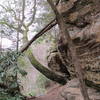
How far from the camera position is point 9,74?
5398mm

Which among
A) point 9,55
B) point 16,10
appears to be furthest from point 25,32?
point 9,55

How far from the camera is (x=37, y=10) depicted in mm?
8969

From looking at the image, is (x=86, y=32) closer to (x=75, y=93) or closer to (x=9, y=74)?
(x=75, y=93)

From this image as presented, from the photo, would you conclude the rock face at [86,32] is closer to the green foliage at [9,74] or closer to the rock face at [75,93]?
the rock face at [75,93]

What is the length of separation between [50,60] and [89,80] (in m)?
2.96

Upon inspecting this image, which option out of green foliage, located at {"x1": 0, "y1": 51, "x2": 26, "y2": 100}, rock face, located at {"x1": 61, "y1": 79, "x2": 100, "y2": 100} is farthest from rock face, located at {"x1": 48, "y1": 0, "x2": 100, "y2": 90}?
green foliage, located at {"x1": 0, "y1": 51, "x2": 26, "y2": 100}

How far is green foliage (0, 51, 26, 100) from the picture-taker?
5367mm

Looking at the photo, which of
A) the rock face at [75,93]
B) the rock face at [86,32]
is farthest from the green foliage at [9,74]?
the rock face at [86,32]

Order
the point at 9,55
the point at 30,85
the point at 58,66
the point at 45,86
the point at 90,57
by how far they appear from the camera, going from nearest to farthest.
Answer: the point at 90,57 → the point at 9,55 → the point at 58,66 → the point at 45,86 → the point at 30,85

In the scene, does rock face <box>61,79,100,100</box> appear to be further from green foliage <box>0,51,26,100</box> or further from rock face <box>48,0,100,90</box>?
green foliage <box>0,51,26,100</box>

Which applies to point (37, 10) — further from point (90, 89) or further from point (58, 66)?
point (90, 89)

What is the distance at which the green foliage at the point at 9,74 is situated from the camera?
211 inches

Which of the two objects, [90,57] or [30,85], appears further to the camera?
[30,85]

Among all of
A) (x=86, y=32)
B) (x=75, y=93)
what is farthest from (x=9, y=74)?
(x=86, y=32)
